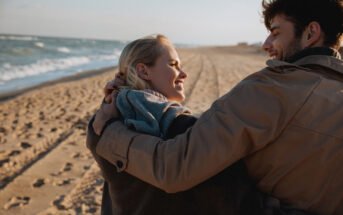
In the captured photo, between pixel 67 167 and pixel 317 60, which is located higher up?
pixel 317 60

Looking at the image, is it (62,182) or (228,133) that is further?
(62,182)

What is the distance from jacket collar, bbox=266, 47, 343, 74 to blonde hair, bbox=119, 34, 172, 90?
595 millimetres

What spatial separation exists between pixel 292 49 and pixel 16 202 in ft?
10.5

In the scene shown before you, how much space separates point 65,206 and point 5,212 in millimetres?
586

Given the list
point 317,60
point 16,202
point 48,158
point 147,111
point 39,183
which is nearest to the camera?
point 317,60

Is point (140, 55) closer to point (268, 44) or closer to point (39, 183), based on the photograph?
point (268, 44)

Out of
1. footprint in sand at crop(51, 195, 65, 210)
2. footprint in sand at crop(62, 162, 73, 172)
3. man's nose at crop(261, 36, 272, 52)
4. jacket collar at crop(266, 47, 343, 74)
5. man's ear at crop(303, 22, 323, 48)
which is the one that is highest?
man's ear at crop(303, 22, 323, 48)

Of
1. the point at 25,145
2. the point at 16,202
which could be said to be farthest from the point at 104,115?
the point at 25,145

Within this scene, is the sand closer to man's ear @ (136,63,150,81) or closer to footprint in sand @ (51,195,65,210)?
footprint in sand @ (51,195,65,210)

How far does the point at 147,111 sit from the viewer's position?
1363mm

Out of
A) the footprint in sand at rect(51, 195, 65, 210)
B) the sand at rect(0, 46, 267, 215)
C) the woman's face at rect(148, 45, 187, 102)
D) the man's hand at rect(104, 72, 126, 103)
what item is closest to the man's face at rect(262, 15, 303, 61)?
the woman's face at rect(148, 45, 187, 102)

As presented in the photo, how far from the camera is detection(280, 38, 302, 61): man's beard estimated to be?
1.47 m

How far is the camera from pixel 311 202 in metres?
1.22

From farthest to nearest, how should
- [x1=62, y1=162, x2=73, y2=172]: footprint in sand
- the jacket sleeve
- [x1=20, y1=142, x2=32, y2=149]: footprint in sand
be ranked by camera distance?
1. [x1=20, y1=142, x2=32, y2=149]: footprint in sand
2. [x1=62, y1=162, x2=73, y2=172]: footprint in sand
3. the jacket sleeve
